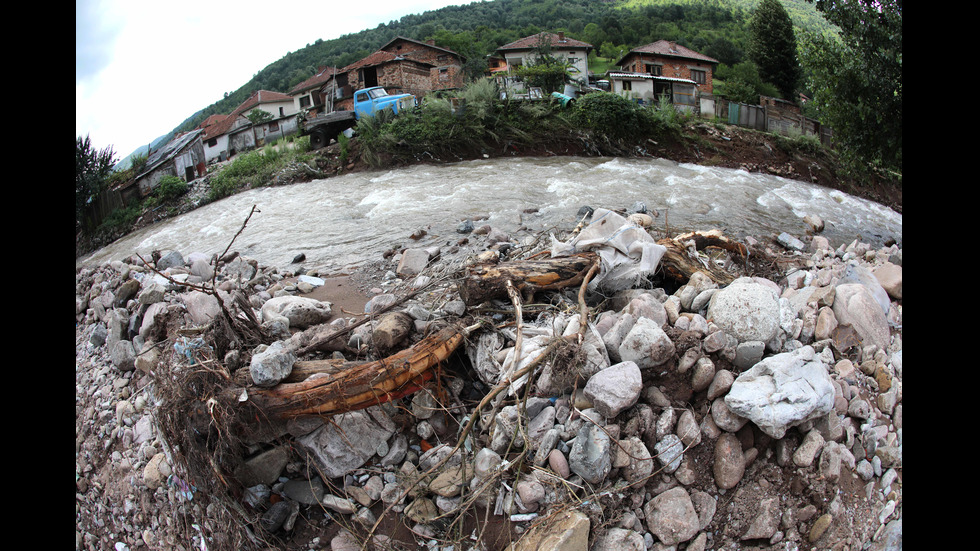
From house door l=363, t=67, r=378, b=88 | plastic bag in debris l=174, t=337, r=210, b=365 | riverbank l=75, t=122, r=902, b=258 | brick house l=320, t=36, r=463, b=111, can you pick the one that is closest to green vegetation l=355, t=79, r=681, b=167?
riverbank l=75, t=122, r=902, b=258

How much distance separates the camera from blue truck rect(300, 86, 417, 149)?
615 inches

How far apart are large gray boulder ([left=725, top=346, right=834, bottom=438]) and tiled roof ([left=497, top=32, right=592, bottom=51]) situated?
22303mm

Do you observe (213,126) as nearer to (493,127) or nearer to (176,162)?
(176,162)

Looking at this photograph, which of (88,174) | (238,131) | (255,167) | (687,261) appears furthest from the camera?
(238,131)

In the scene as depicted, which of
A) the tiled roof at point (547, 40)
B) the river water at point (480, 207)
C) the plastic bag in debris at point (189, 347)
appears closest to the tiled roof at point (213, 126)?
the river water at point (480, 207)

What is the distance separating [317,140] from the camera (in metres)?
15.7

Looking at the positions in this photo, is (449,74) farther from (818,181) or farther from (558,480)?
(558,480)

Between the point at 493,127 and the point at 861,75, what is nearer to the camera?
the point at 861,75

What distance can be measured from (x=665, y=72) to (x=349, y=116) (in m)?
15.1

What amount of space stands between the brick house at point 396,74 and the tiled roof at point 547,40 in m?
2.91

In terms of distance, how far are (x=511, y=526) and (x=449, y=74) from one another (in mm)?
23399

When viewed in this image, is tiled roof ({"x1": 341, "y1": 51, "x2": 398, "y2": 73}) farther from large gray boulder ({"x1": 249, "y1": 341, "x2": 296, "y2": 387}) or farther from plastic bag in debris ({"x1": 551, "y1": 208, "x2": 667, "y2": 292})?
large gray boulder ({"x1": 249, "y1": 341, "x2": 296, "y2": 387})

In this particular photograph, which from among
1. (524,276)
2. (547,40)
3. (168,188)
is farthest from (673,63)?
(524,276)

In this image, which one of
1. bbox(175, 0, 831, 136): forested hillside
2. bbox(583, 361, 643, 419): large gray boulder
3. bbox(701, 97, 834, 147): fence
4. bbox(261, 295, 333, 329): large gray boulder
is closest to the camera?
bbox(583, 361, 643, 419): large gray boulder
